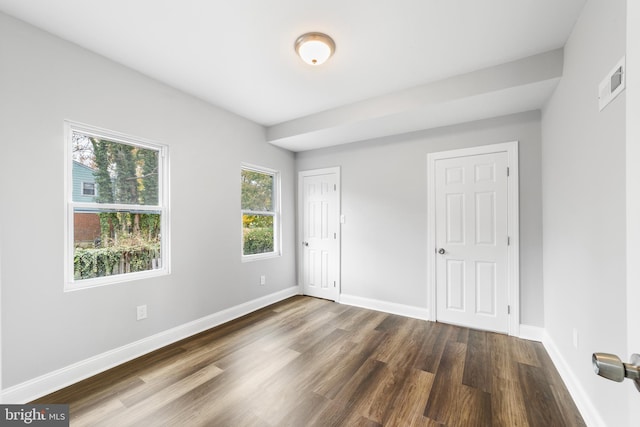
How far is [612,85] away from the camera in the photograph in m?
1.32

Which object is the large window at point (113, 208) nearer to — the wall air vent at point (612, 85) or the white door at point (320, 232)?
the white door at point (320, 232)

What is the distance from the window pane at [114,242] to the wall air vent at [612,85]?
3.49m

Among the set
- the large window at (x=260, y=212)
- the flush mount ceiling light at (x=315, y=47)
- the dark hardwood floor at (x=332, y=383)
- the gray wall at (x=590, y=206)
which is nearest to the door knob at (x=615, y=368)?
the gray wall at (x=590, y=206)

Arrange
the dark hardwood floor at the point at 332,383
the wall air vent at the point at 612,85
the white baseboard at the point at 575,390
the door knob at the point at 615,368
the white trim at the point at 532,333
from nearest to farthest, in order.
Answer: the door knob at the point at 615,368 → the wall air vent at the point at 612,85 → the white baseboard at the point at 575,390 → the dark hardwood floor at the point at 332,383 → the white trim at the point at 532,333

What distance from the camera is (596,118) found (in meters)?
1.54

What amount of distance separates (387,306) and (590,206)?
257 centimetres

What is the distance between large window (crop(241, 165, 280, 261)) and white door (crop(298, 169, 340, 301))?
0.49 m

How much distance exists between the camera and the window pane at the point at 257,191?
378 cm

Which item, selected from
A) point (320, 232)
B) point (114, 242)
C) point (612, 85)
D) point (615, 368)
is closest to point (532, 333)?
point (612, 85)

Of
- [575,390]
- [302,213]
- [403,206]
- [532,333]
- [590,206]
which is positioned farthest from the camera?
[302,213]

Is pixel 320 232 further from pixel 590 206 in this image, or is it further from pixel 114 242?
pixel 590 206

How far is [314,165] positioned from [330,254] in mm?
1467

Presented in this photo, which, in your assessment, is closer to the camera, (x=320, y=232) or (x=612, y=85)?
(x=612, y=85)

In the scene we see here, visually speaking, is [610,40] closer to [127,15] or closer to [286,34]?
[286,34]
